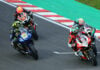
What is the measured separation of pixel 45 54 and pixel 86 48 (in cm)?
208

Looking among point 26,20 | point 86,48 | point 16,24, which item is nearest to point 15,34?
point 16,24

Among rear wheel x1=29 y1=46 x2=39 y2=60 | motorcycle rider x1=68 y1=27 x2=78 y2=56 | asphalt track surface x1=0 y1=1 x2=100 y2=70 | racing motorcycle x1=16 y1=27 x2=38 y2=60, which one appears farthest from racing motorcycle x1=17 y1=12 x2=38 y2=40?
motorcycle rider x1=68 y1=27 x2=78 y2=56

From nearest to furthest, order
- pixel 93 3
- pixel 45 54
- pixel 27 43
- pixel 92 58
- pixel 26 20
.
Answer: pixel 92 58, pixel 27 43, pixel 45 54, pixel 26 20, pixel 93 3

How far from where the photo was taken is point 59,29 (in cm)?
1858

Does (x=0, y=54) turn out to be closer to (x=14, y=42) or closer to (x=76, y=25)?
(x=14, y=42)

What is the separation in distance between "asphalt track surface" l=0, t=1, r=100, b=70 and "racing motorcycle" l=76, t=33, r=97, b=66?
0.29 metres

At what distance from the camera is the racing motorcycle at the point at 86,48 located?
13.6 m

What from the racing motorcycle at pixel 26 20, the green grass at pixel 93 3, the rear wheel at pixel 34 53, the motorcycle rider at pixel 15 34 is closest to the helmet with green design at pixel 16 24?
the motorcycle rider at pixel 15 34

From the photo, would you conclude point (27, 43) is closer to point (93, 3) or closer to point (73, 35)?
point (73, 35)

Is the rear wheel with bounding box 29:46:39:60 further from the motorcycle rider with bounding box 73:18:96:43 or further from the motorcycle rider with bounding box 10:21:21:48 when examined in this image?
the motorcycle rider with bounding box 73:18:96:43

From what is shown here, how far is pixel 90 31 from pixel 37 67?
2.26m

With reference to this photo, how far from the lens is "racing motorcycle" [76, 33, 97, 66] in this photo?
13.6 metres

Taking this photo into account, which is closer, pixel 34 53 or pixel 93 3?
pixel 34 53

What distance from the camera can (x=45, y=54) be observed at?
1523 centimetres
